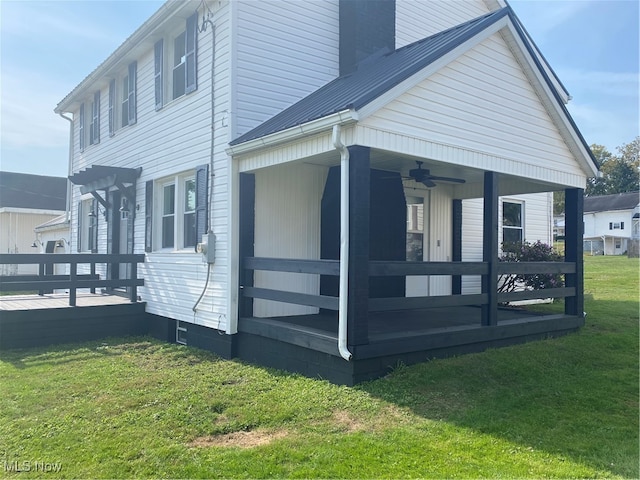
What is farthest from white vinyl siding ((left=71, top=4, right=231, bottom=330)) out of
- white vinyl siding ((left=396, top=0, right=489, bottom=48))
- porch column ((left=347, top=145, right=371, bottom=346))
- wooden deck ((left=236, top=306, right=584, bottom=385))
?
white vinyl siding ((left=396, top=0, right=489, bottom=48))

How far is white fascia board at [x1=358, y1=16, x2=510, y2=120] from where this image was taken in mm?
5977

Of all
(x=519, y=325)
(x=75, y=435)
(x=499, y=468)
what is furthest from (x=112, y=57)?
(x=499, y=468)

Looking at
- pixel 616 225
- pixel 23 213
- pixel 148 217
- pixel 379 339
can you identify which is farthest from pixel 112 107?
pixel 616 225

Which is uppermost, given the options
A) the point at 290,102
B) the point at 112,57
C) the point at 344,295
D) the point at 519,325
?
the point at 112,57

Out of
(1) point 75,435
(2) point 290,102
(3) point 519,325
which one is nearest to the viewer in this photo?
(1) point 75,435

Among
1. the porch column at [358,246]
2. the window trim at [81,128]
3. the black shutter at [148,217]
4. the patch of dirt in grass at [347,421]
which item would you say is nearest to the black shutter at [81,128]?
the window trim at [81,128]

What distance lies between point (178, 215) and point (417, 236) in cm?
477

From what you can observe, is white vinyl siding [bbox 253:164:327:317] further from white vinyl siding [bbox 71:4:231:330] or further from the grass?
the grass

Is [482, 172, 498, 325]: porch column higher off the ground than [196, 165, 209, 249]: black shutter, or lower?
lower

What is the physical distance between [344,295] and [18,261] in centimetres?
667

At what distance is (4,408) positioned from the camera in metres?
5.74

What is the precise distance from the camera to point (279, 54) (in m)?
8.79

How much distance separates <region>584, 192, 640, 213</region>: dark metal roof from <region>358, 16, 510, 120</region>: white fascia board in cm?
4536

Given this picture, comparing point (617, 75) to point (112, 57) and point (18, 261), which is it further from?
point (18, 261)
